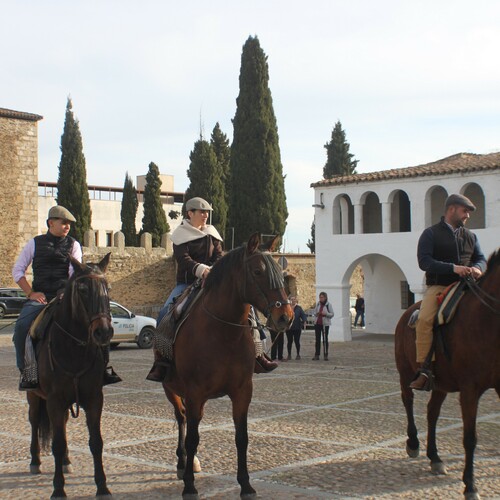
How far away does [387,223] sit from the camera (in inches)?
1120

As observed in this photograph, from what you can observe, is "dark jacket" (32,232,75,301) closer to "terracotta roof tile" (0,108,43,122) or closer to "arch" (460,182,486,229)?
"arch" (460,182,486,229)

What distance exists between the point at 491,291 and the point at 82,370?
3.58 meters

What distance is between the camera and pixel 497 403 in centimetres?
1166

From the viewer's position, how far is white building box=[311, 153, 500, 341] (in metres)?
26.3

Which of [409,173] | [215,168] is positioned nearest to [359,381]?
[409,173]

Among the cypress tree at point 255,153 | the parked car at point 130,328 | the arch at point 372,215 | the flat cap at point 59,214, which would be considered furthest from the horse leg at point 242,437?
the cypress tree at point 255,153

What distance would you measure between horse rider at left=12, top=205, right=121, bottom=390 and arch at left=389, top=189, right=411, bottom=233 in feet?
75.2

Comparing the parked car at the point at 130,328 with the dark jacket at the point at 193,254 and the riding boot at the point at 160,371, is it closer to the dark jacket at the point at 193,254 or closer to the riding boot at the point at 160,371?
the dark jacket at the point at 193,254

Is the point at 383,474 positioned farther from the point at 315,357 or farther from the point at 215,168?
the point at 215,168

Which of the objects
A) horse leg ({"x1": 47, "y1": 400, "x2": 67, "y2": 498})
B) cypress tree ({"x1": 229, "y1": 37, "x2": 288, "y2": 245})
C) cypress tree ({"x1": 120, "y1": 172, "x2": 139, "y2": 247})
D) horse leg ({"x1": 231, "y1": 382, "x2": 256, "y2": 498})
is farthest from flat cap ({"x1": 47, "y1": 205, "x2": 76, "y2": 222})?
cypress tree ({"x1": 120, "y1": 172, "x2": 139, "y2": 247})

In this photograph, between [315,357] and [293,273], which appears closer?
[315,357]

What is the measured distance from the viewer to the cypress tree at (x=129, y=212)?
171 ft

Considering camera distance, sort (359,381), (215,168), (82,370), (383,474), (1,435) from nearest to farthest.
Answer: (82,370), (383,474), (1,435), (359,381), (215,168)

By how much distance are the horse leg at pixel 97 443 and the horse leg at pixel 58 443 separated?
23 cm
